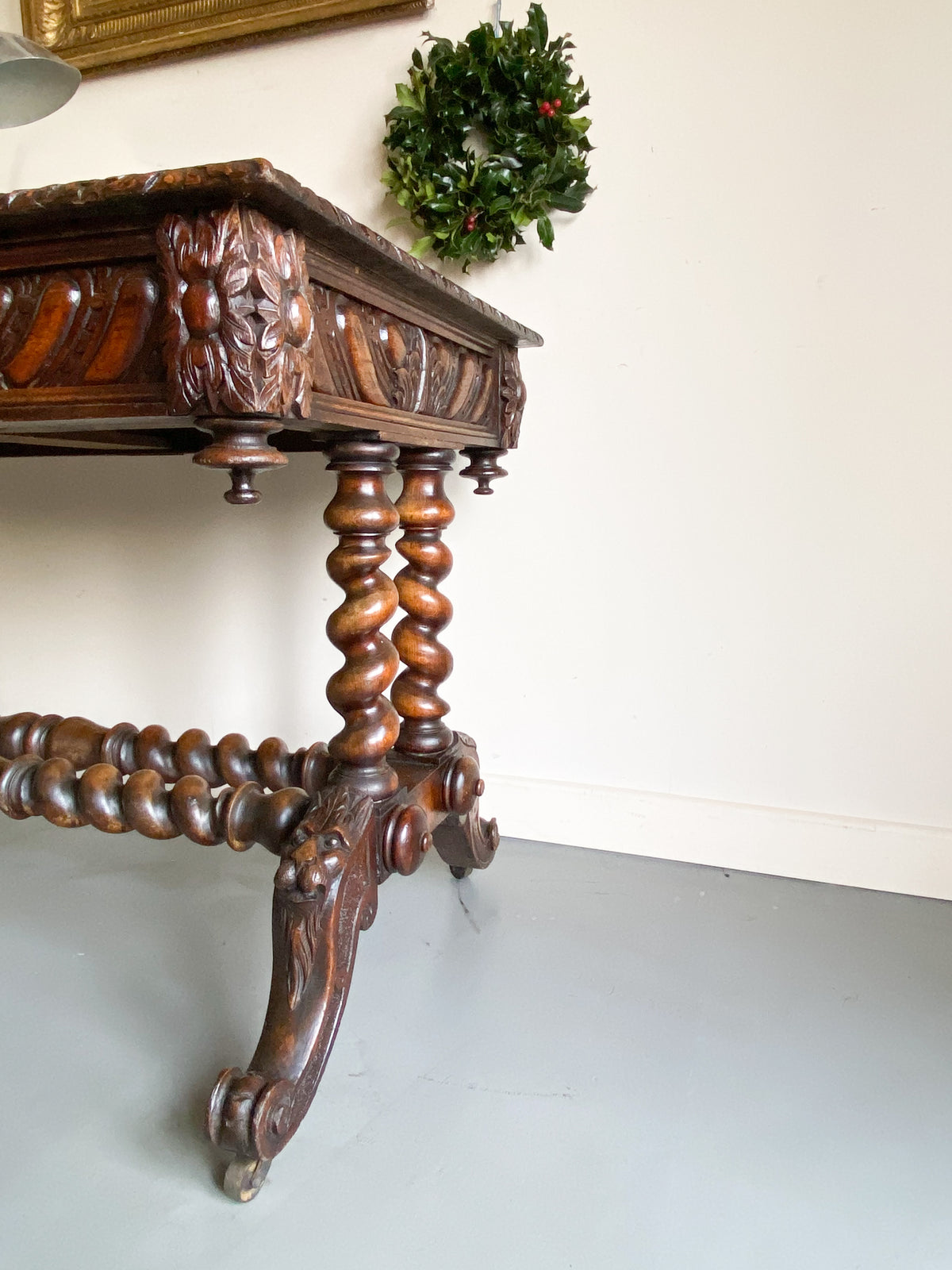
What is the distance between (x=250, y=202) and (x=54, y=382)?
0.23 meters

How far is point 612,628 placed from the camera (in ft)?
4.85

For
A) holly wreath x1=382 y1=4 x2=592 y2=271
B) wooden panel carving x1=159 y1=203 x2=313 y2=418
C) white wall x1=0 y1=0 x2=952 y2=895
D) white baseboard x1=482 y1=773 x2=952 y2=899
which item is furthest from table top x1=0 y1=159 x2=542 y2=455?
white baseboard x1=482 y1=773 x2=952 y2=899

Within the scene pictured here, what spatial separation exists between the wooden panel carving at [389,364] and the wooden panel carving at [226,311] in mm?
81

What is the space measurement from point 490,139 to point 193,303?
868mm

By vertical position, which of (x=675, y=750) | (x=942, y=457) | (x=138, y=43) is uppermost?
(x=138, y=43)

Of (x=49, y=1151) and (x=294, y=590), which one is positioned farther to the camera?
(x=294, y=590)

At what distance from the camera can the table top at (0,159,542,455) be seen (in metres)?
0.64

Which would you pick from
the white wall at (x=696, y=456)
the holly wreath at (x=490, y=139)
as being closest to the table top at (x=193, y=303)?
the holly wreath at (x=490, y=139)

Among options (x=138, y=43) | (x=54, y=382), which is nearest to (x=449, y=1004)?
(x=54, y=382)

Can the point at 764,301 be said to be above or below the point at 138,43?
below

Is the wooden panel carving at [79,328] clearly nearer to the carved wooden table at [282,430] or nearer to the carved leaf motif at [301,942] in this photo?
the carved wooden table at [282,430]

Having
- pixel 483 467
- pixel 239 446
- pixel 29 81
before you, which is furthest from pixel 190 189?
pixel 29 81

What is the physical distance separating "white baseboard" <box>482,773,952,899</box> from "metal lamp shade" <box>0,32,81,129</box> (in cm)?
122

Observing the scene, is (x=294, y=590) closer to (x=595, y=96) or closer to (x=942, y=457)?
(x=595, y=96)
